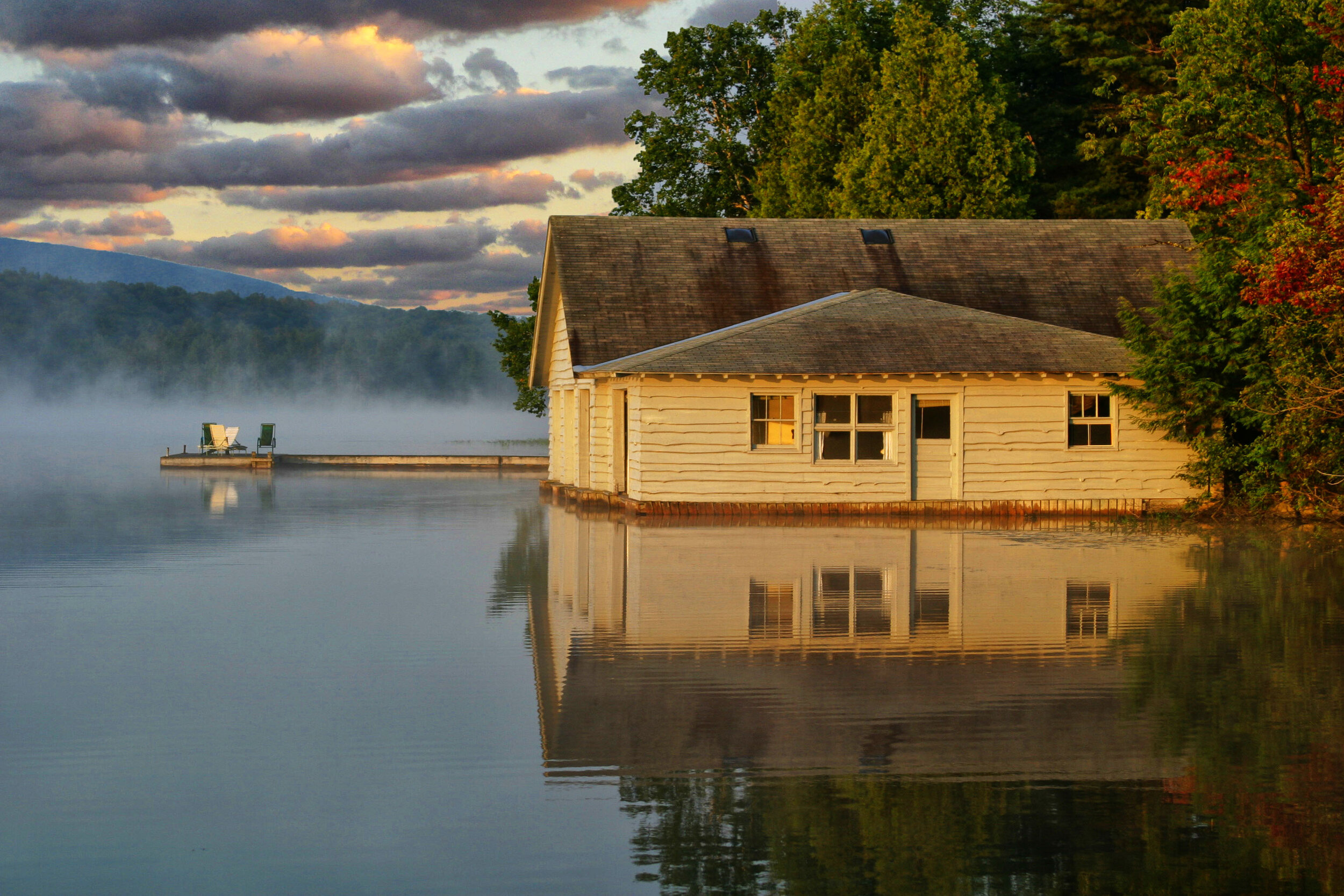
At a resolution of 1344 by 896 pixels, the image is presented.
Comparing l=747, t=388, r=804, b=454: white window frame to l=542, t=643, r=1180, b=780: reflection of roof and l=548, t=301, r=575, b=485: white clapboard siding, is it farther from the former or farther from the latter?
l=542, t=643, r=1180, b=780: reflection of roof

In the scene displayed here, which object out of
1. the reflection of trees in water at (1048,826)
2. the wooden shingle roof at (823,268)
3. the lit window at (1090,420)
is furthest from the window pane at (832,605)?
the wooden shingle roof at (823,268)

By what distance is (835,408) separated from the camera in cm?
2681

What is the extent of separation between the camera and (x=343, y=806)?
6992mm

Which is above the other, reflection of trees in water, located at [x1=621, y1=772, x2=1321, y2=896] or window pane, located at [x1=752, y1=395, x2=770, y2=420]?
window pane, located at [x1=752, y1=395, x2=770, y2=420]

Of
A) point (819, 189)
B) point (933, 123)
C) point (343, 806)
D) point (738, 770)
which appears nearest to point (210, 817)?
point (343, 806)

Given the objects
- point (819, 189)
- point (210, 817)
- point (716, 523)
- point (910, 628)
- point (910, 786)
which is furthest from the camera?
point (819, 189)

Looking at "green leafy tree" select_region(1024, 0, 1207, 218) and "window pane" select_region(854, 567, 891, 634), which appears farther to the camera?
"green leafy tree" select_region(1024, 0, 1207, 218)

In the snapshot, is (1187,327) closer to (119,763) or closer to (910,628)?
(910,628)

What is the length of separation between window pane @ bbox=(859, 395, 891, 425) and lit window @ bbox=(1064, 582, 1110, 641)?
11192mm

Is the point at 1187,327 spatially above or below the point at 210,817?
above

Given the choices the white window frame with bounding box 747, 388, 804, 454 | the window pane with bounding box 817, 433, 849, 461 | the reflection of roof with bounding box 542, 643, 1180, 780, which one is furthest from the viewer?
the window pane with bounding box 817, 433, 849, 461

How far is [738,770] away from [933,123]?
37.5m

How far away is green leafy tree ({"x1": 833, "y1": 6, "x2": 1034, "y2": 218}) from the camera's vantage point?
42.4 meters

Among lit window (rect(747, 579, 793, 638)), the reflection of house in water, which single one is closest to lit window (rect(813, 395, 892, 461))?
the reflection of house in water
